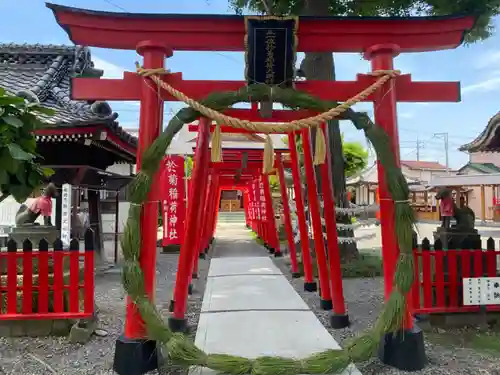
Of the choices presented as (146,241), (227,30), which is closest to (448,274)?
(146,241)

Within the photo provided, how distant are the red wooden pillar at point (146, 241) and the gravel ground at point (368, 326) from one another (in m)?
2.07

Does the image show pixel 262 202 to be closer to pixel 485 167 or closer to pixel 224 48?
pixel 224 48

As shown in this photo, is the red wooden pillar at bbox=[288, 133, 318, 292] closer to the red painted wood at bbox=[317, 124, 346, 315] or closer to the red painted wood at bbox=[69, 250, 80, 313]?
the red painted wood at bbox=[317, 124, 346, 315]

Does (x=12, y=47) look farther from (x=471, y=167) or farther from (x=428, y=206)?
(x=428, y=206)

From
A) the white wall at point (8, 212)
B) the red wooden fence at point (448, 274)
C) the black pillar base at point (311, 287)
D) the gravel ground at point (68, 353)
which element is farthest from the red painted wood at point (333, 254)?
the white wall at point (8, 212)

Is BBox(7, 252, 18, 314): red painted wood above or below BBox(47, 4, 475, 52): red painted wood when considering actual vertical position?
below

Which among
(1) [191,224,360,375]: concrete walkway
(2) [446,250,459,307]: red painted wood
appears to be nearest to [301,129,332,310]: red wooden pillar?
(1) [191,224,360,375]: concrete walkway

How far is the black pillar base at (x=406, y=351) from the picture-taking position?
12.4 feet

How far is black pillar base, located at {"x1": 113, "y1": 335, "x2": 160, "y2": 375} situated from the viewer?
146 inches

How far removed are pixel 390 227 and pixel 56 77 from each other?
888 cm

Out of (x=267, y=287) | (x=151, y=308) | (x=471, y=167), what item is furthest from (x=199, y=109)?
(x=471, y=167)

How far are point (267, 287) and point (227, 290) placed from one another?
0.77 metres

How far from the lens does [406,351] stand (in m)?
3.81

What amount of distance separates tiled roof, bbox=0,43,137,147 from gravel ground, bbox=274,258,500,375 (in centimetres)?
505
